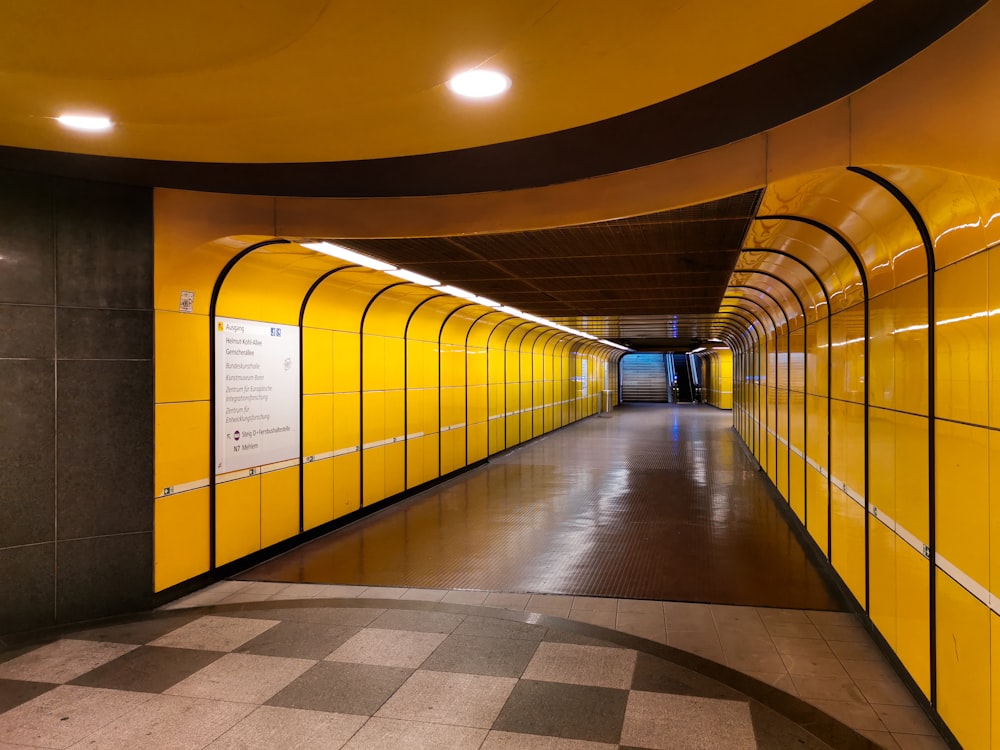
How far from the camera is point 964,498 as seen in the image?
2.92 m

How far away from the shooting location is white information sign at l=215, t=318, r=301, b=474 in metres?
6.02

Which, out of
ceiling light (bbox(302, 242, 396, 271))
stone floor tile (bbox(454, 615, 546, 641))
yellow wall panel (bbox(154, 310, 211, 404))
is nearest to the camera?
stone floor tile (bbox(454, 615, 546, 641))

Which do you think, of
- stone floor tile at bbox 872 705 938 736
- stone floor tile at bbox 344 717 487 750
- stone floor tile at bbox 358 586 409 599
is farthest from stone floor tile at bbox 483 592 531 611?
stone floor tile at bbox 872 705 938 736

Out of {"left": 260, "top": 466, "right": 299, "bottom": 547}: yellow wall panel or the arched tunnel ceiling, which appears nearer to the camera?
the arched tunnel ceiling

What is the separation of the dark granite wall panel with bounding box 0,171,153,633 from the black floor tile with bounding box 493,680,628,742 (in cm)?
326

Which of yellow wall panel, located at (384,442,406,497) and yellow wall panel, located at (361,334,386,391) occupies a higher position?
yellow wall panel, located at (361,334,386,391)

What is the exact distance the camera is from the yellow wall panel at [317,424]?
738 cm

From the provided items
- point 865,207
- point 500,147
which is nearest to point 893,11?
point 865,207

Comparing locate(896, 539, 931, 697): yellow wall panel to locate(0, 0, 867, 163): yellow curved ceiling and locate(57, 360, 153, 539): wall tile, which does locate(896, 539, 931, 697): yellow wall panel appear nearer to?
locate(0, 0, 867, 163): yellow curved ceiling

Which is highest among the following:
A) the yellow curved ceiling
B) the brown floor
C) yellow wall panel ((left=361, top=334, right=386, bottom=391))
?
the yellow curved ceiling

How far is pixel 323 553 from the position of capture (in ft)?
22.5

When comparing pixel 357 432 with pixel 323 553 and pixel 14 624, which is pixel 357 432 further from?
pixel 14 624

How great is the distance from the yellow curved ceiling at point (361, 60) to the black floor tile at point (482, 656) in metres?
3.27

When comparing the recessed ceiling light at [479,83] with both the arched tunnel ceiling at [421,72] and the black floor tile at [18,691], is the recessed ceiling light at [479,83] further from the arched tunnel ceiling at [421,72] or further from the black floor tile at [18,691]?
the black floor tile at [18,691]
